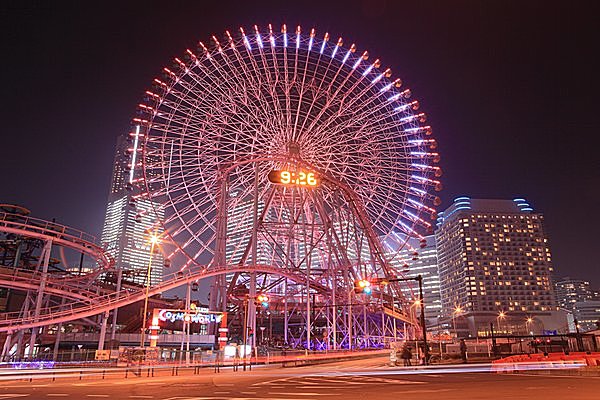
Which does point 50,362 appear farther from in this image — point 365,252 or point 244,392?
point 365,252

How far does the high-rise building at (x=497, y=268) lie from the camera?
6004 inches

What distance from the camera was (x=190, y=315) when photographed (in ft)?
133

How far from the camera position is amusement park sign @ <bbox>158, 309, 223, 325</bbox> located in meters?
39.5

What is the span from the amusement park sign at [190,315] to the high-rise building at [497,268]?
124 metres

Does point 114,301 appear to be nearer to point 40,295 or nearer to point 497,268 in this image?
point 40,295

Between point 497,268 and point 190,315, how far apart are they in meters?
151

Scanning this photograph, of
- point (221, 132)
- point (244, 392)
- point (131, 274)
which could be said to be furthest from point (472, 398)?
point (131, 274)

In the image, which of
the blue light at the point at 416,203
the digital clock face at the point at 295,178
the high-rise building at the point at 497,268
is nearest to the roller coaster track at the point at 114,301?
the blue light at the point at 416,203

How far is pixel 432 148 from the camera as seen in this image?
51812 mm

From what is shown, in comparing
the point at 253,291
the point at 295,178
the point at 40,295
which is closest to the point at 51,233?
the point at 40,295

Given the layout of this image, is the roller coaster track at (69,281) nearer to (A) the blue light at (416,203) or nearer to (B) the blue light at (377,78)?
(A) the blue light at (416,203)

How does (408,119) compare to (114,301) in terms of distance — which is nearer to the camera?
(114,301)

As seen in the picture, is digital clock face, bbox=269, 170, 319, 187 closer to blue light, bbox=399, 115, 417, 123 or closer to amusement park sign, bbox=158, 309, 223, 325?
amusement park sign, bbox=158, 309, 223, 325

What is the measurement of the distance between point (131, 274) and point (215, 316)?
5040 centimetres
